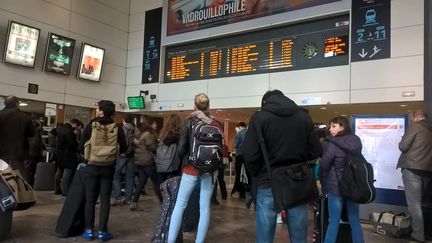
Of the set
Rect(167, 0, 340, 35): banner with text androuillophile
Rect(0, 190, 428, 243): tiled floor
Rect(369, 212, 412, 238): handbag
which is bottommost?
Rect(0, 190, 428, 243): tiled floor

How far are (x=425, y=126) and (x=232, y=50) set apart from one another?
6429 mm

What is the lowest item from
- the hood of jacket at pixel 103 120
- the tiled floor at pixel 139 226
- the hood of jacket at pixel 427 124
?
the tiled floor at pixel 139 226

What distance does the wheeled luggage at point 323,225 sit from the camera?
3795 millimetres

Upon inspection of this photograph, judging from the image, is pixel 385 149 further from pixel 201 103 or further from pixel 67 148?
pixel 67 148

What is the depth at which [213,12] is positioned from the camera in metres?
11.0

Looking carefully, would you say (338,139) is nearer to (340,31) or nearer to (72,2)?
(340,31)

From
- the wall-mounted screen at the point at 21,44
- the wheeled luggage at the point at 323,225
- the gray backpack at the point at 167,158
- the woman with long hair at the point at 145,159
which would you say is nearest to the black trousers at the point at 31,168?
the wall-mounted screen at the point at 21,44

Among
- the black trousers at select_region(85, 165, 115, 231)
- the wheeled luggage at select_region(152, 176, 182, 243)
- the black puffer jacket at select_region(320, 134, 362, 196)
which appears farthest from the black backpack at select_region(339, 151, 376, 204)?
the black trousers at select_region(85, 165, 115, 231)

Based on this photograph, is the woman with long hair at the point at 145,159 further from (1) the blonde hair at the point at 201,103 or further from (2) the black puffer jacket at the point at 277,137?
(2) the black puffer jacket at the point at 277,137

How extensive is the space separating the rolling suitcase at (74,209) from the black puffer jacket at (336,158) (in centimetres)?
255

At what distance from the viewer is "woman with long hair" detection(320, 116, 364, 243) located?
3.56 m

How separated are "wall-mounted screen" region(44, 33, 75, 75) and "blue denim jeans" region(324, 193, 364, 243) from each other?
9.07 metres

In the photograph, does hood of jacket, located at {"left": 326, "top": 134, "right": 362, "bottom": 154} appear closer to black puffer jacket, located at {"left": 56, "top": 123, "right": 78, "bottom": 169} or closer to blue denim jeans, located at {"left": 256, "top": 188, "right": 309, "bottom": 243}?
blue denim jeans, located at {"left": 256, "top": 188, "right": 309, "bottom": 243}

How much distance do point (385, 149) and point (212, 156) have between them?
3285mm
